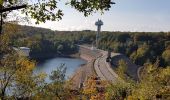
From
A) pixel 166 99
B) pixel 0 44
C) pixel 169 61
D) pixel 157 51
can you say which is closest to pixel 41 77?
pixel 166 99

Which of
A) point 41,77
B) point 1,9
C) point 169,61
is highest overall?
point 1,9

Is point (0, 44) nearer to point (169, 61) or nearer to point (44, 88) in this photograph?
point (44, 88)

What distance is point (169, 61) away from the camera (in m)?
168

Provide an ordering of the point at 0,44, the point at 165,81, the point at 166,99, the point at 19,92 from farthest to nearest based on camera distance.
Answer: the point at 165,81
the point at 166,99
the point at 19,92
the point at 0,44

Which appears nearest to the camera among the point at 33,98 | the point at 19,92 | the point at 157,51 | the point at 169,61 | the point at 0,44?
the point at 0,44

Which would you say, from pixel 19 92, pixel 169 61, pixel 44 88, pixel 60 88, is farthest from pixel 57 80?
pixel 169 61

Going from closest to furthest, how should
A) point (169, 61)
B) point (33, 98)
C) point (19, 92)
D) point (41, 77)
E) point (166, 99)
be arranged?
1. point (19, 92)
2. point (33, 98)
3. point (41, 77)
4. point (166, 99)
5. point (169, 61)

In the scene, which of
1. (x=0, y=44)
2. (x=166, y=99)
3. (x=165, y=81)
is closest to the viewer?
(x=0, y=44)

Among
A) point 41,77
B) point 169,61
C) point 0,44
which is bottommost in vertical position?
point 169,61

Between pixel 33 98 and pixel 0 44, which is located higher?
pixel 0 44

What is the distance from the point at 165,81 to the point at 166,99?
6.70 m

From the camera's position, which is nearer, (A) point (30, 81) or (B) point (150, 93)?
(A) point (30, 81)

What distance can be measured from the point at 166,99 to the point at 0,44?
79.2ft

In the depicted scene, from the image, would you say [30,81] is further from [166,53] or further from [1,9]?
[166,53]
